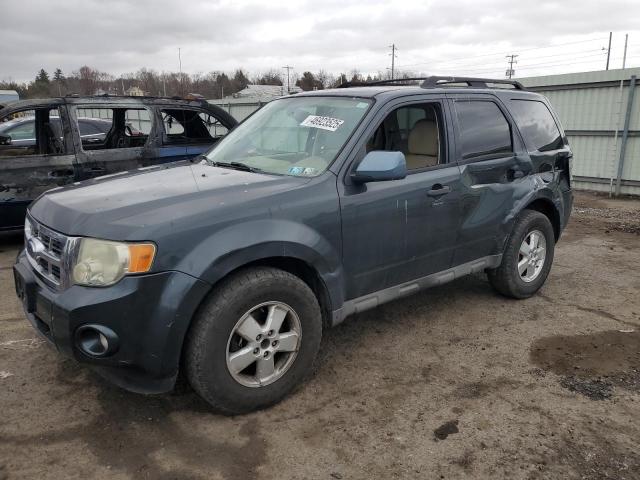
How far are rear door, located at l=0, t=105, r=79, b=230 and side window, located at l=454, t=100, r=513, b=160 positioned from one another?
451cm

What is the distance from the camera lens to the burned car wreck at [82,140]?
5941 millimetres

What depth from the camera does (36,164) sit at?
596cm

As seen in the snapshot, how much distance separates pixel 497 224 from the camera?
167 inches

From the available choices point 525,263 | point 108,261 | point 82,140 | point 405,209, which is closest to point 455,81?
point 405,209

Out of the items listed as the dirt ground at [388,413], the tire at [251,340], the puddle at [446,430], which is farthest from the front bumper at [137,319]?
the puddle at [446,430]

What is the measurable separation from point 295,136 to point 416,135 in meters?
1.01

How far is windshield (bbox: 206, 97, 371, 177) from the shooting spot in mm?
3367

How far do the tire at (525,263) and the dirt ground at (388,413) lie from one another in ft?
1.00

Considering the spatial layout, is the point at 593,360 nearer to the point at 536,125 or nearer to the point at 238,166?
the point at 536,125

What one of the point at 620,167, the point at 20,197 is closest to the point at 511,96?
the point at 20,197

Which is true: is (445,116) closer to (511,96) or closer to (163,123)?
(511,96)

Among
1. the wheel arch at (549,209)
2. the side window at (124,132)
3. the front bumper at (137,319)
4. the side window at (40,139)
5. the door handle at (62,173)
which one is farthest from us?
the side window at (124,132)

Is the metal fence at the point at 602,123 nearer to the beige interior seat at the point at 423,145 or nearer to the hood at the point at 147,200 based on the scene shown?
the beige interior seat at the point at 423,145

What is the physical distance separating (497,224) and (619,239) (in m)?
3.89
